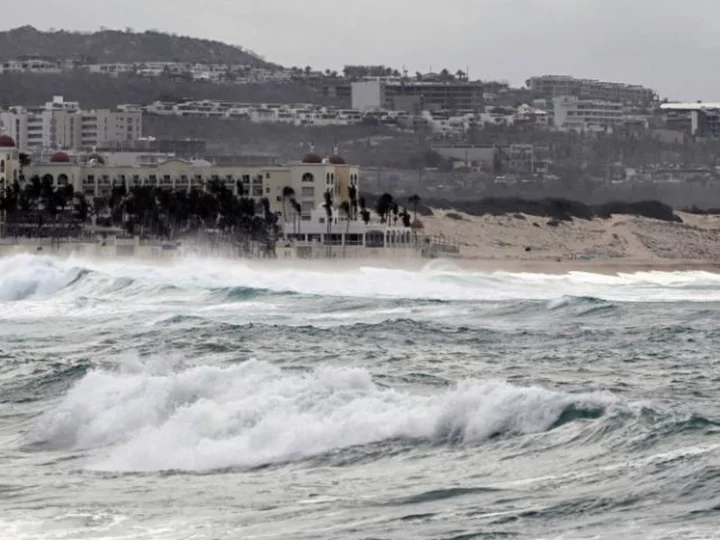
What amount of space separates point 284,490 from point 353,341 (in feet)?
51.5

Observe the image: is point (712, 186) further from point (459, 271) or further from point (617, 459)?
point (617, 459)

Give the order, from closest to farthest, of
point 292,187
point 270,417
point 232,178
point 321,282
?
1. point 270,417
2. point 321,282
3. point 292,187
4. point 232,178

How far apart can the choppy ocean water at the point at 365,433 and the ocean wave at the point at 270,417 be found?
0.03m

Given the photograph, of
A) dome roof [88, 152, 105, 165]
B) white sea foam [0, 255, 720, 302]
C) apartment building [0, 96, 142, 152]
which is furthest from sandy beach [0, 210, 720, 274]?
apartment building [0, 96, 142, 152]

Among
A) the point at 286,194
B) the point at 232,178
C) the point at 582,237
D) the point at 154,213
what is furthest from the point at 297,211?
the point at 582,237

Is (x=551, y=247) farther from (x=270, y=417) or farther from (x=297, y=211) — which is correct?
(x=270, y=417)

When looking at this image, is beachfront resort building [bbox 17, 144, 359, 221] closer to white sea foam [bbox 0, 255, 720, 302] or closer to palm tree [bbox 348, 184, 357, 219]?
palm tree [bbox 348, 184, 357, 219]

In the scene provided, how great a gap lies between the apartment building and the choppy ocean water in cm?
13097

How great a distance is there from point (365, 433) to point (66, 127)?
6007 inches

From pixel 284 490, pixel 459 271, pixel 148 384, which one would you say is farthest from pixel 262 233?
pixel 284 490

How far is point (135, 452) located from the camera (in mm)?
22641

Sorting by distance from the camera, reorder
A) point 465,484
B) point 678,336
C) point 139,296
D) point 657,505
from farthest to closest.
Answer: point 139,296 → point 678,336 → point 465,484 → point 657,505

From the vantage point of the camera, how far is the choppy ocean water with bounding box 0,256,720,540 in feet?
60.1

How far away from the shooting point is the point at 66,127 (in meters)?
172
